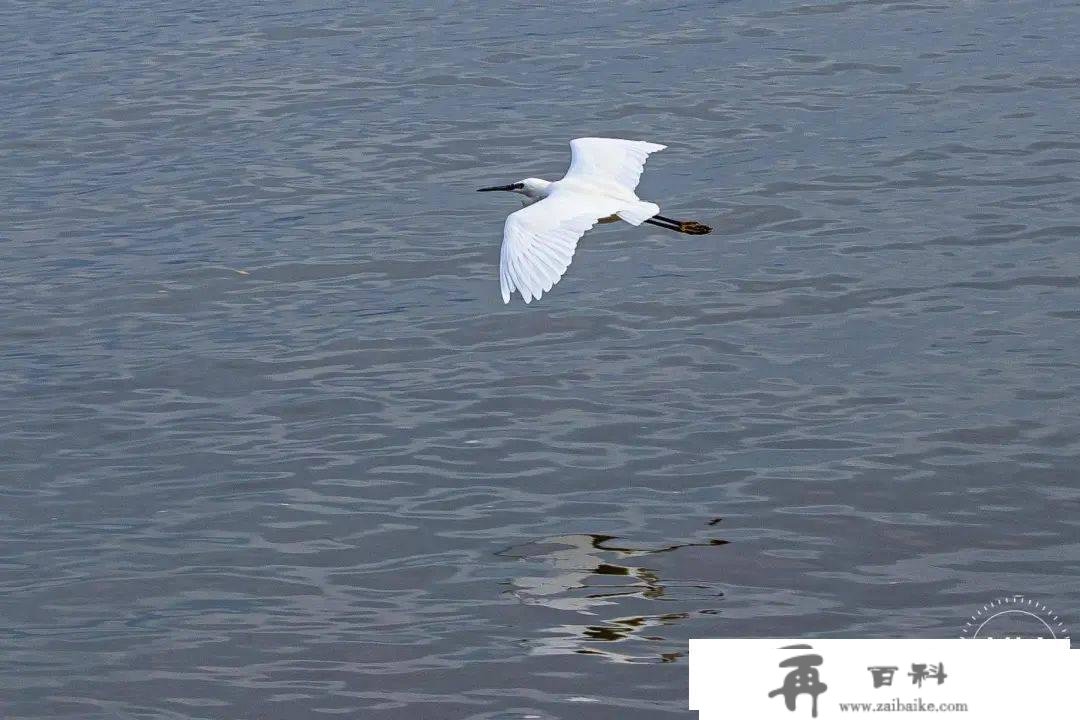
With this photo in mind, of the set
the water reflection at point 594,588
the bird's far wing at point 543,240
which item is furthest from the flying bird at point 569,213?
the water reflection at point 594,588

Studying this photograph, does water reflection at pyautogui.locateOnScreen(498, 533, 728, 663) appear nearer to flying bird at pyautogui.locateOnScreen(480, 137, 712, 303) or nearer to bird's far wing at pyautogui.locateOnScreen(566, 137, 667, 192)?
flying bird at pyautogui.locateOnScreen(480, 137, 712, 303)

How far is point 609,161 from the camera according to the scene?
10492mm

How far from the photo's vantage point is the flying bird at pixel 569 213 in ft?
26.6

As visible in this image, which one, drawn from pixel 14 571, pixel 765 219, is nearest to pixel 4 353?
pixel 14 571

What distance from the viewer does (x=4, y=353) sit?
10.4 metres

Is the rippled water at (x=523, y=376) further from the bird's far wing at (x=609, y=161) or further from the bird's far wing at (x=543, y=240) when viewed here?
the bird's far wing at (x=543, y=240)

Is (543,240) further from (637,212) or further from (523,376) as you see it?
(523,376)

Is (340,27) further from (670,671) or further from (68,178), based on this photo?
(670,671)

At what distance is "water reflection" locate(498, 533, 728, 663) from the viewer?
6699 millimetres

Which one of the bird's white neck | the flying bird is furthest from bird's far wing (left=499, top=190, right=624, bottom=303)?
the bird's white neck

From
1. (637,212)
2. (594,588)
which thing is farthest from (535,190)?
(594,588)

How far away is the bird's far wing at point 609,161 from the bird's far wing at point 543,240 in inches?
29.5

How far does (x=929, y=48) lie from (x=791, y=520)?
927 cm

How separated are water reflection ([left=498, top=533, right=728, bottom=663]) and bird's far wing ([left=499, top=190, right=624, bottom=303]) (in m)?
1.20
